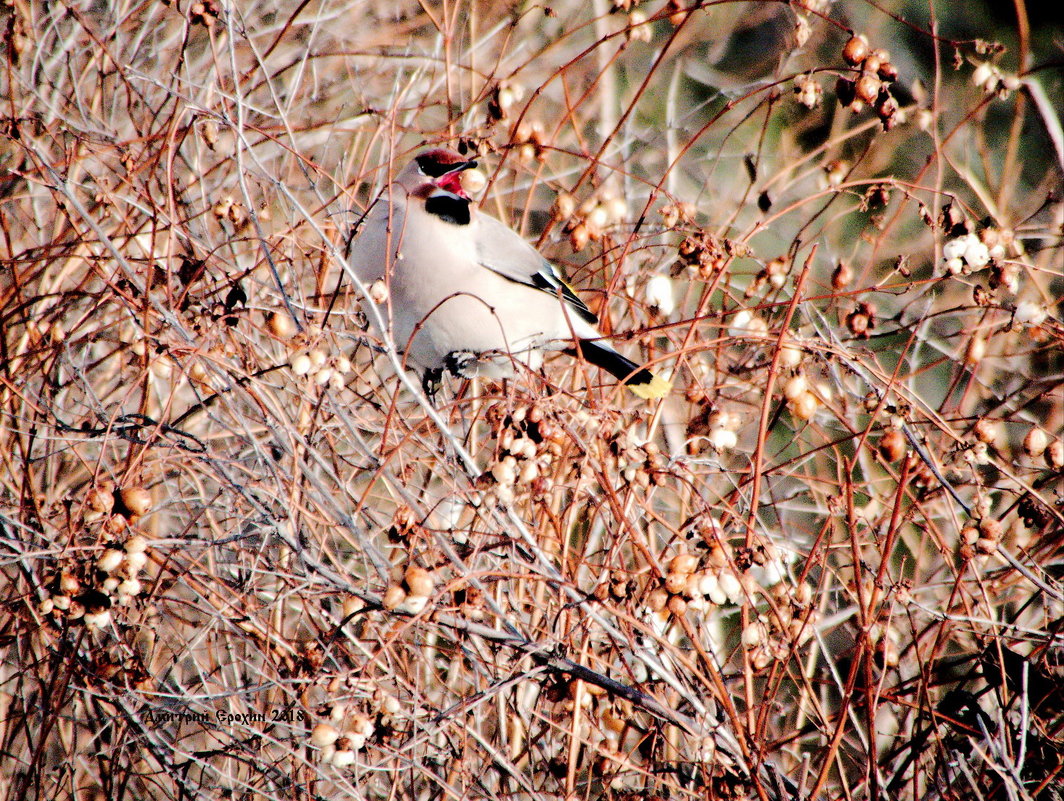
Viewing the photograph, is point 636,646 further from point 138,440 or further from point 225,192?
point 225,192

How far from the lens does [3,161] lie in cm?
382

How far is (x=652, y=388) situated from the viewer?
3.10m

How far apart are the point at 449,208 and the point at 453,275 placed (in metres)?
0.24

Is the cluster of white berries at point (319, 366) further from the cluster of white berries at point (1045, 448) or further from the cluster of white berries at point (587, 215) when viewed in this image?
the cluster of white berries at point (1045, 448)

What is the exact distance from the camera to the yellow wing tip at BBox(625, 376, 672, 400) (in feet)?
9.87

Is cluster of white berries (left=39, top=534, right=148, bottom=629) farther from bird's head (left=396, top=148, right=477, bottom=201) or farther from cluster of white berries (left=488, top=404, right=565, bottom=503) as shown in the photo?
bird's head (left=396, top=148, right=477, bottom=201)

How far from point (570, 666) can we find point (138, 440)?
1.12 m

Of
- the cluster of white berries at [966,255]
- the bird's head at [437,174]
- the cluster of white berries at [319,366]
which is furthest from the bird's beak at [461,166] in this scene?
the cluster of white berries at [966,255]

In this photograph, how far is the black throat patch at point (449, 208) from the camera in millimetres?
3426

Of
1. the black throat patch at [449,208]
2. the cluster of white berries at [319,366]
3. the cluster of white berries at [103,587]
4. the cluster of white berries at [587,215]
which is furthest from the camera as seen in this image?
the black throat patch at [449,208]

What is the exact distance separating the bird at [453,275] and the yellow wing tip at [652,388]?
0.02 meters

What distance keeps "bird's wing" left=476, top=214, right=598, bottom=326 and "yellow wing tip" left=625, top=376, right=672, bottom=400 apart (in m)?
0.45

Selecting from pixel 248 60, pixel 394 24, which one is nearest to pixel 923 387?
pixel 394 24

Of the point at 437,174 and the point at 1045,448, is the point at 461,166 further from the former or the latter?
the point at 1045,448
